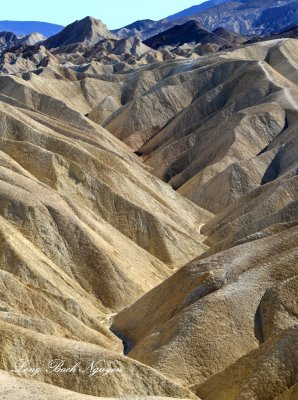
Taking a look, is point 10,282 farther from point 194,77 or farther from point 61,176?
point 194,77

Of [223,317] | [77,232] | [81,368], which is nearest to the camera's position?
[81,368]

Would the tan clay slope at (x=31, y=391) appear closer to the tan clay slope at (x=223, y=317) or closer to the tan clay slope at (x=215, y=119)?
the tan clay slope at (x=223, y=317)

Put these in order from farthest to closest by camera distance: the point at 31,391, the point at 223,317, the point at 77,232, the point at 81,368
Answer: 1. the point at 77,232
2. the point at 223,317
3. the point at 81,368
4. the point at 31,391

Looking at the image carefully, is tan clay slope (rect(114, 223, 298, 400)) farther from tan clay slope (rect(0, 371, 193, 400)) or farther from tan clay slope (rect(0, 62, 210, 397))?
tan clay slope (rect(0, 371, 193, 400))

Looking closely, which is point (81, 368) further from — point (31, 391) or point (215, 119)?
point (215, 119)

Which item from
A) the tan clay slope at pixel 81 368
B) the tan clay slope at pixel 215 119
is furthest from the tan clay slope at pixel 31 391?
the tan clay slope at pixel 215 119

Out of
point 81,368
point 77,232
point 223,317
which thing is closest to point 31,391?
point 81,368

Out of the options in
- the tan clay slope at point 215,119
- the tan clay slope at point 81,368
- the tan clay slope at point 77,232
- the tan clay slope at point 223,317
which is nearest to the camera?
the tan clay slope at point 81,368

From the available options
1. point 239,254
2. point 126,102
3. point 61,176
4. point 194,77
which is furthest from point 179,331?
point 126,102

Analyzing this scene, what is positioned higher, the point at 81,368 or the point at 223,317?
the point at 81,368
